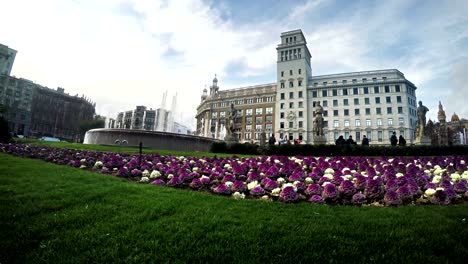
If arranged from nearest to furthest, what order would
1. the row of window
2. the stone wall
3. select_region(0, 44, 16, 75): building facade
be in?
the stone wall → the row of window → select_region(0, 44, 16, 75): building facade

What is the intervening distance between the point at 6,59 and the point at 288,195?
97562mm

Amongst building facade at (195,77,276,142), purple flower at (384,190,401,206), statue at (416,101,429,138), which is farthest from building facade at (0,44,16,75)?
statue at (416,101,429,138)

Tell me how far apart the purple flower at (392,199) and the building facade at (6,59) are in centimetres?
9620

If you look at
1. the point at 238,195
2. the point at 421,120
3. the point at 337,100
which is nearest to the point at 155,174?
the point at 238,195

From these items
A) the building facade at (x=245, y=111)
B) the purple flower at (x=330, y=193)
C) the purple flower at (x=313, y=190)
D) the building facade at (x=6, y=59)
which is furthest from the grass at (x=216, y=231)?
the building facade at (x=6, y=59)

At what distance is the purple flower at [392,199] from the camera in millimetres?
3961

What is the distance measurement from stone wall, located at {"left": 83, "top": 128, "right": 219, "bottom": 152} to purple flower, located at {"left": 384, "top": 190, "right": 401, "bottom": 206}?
56.2 feet

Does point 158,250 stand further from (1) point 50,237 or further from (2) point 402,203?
(2) point 402,203

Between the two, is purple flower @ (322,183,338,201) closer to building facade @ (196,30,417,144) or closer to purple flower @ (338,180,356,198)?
purple flower @ (338,180,356,198)

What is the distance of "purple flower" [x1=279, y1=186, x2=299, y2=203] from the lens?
13.4 feet

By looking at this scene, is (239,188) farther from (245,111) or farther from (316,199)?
(245,111)

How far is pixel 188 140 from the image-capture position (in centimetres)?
2031

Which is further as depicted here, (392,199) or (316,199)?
(316,199)

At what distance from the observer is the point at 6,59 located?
71000 millimetres
